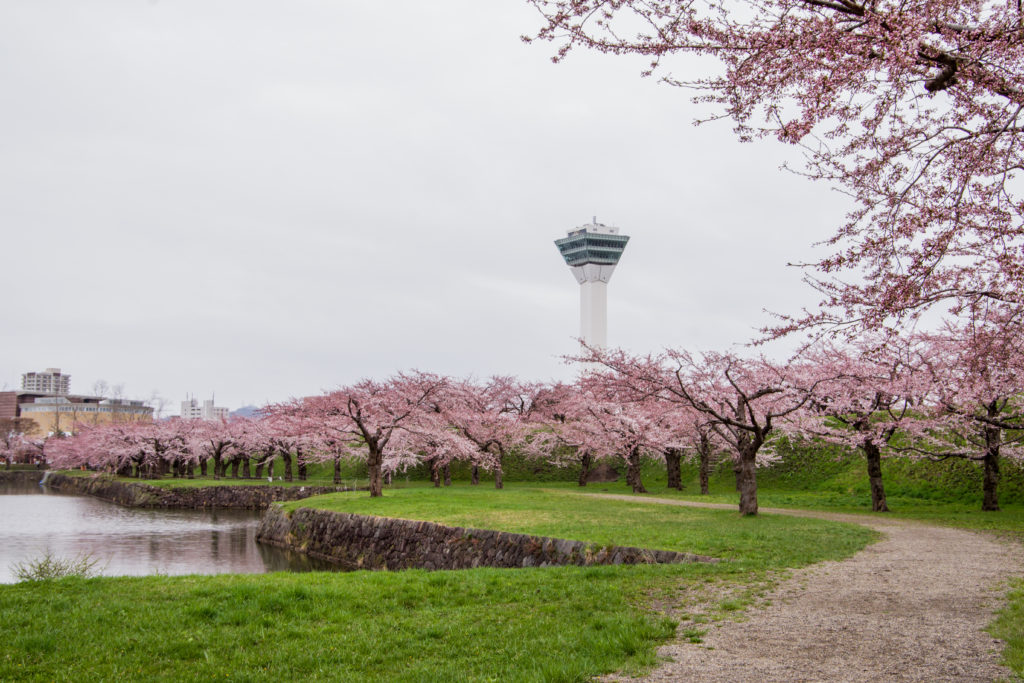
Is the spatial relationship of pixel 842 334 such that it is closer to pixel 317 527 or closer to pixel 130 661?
pixel 130 661

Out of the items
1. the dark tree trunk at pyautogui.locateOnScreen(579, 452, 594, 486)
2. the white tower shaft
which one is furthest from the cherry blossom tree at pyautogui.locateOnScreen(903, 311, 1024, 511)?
the white tower shaft

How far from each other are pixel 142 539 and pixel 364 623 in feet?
76.1

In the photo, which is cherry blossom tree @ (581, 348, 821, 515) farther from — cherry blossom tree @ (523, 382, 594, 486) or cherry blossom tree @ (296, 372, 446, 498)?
cherry blossom tree @ (523, 382, 594, 486)

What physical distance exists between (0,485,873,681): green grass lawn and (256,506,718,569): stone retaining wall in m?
2.32

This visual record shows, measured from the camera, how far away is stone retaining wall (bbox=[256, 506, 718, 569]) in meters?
14.5

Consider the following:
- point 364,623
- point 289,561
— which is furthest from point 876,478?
point 364,623

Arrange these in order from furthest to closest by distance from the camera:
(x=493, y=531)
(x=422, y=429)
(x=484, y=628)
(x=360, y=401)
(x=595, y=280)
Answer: (x=595, y=280) → (x=422, y=429) → (x=360, y=401) → (x=493, y=531) → (x=484, y=628)

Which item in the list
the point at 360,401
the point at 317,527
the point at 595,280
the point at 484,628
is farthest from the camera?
the point at 595,280

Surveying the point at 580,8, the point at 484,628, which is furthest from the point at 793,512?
the point at 580,8

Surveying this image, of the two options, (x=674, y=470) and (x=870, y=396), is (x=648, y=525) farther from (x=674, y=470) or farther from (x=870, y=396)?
(x=674, y=470)

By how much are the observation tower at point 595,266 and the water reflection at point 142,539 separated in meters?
77.4

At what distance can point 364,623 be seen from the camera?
8.48m

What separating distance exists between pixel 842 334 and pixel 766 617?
3532 millimetres

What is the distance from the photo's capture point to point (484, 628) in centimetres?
805
